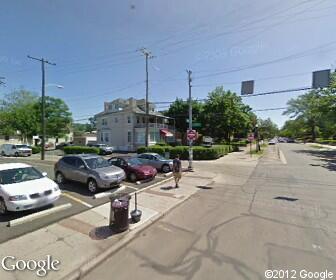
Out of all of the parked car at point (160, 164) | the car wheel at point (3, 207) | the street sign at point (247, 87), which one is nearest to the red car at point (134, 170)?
the parked car at point (160, 164)

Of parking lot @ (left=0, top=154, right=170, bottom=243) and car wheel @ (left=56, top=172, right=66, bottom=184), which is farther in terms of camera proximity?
car wheel @ (left=56, top=172, right=66, bottom=184)

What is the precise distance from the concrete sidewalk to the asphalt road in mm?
277

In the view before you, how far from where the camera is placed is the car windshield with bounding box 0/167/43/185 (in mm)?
7199

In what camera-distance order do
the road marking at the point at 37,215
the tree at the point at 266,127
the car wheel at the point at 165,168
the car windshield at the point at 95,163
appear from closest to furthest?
the road marking at the point at 37,215 → the car windshield at the point at 95,163 → the car wheel at the point at 165,168 → the tree at the point at 266,127

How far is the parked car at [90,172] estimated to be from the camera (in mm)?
9680

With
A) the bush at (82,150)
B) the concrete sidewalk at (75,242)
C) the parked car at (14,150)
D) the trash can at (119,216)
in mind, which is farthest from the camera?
the parked car at (14,150)

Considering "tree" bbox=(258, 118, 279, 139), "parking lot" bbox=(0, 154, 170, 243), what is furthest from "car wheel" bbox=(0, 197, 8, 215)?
"tree" bbox=(258, 118, 279, 139)

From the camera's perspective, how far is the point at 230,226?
609cm

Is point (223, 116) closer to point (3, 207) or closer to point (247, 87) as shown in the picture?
point (247, 87)

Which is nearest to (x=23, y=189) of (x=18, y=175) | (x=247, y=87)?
(x=18, y=175)

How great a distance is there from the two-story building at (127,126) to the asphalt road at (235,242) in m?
28.9

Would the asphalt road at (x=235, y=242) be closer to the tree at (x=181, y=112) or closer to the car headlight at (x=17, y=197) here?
the car headlight at (x=17, y=197)

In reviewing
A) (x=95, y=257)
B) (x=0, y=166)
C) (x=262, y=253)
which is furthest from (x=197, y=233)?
(x=0, y=166)

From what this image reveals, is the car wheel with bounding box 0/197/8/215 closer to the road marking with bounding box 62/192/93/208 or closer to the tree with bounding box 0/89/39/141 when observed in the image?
the road marking with bounding box 62/192/93/208
